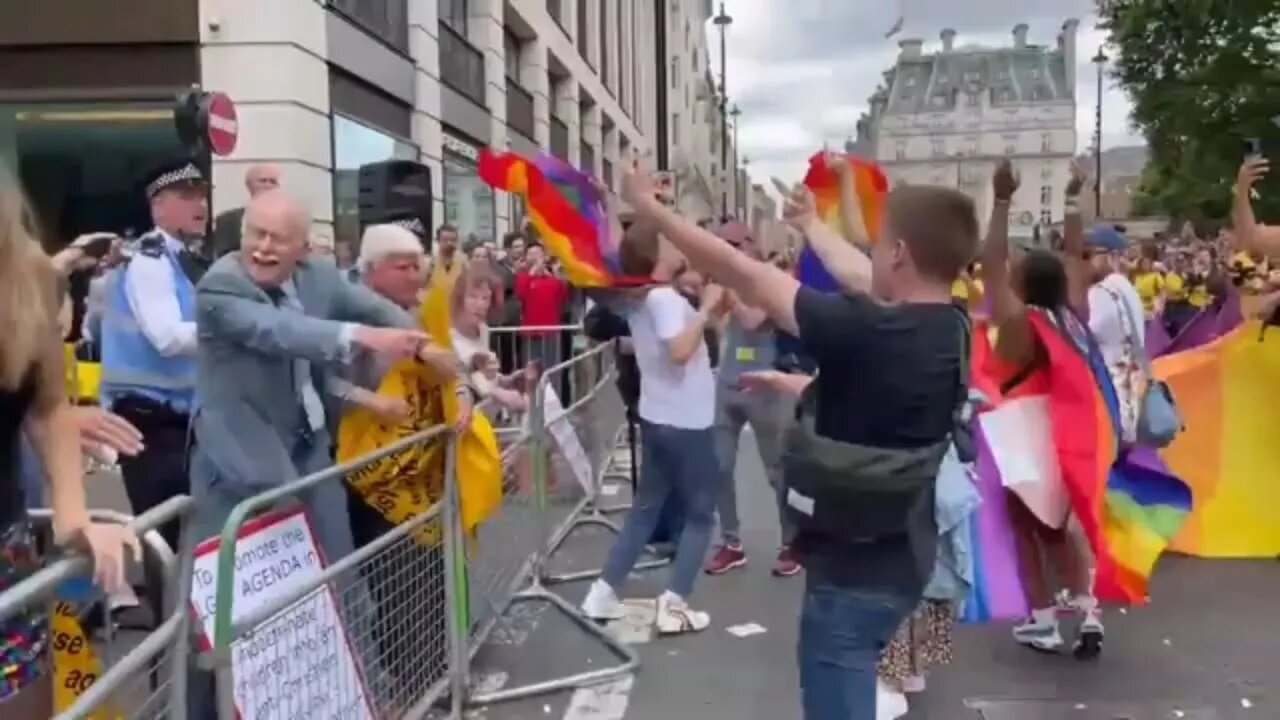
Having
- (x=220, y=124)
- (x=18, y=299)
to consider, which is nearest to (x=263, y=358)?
(x=18, y=299)

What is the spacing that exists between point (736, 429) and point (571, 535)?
151cm

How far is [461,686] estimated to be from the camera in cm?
577

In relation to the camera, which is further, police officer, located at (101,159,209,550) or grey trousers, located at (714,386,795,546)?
grey trousers, located at (714,386,795,546)

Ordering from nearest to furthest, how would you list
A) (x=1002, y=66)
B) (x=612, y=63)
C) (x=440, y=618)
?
(x=440, y=618) < (x=1002, y=66) < (x=612, y=63)

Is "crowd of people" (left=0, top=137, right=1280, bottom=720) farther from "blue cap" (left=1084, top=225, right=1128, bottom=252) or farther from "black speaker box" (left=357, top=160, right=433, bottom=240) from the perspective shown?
"black speaker box" (left=357, top=160, right=433, bottom=240)

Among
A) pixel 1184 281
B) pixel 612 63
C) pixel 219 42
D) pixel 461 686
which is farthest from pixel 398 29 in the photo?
pixel 612 63

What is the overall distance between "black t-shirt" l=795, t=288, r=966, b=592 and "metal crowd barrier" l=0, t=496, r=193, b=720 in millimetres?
1559

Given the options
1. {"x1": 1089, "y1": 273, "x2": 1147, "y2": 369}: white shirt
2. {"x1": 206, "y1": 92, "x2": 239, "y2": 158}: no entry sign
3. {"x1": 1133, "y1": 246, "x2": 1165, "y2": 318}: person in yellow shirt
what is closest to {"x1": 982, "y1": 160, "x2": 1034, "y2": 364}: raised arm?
{"x1": 1089, "y1": 273, "x2": 1147, "y2": 369}: white shirt

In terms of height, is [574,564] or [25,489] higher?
[25,489]

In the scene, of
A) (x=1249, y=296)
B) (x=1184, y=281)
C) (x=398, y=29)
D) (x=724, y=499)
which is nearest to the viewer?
(x=724, y=499)

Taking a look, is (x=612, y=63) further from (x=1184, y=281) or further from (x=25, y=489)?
(x=25, y=489)

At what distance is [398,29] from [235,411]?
52.1 ft

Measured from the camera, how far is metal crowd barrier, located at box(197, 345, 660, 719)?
12.2ft

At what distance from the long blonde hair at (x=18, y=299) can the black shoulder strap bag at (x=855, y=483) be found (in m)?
1.88
